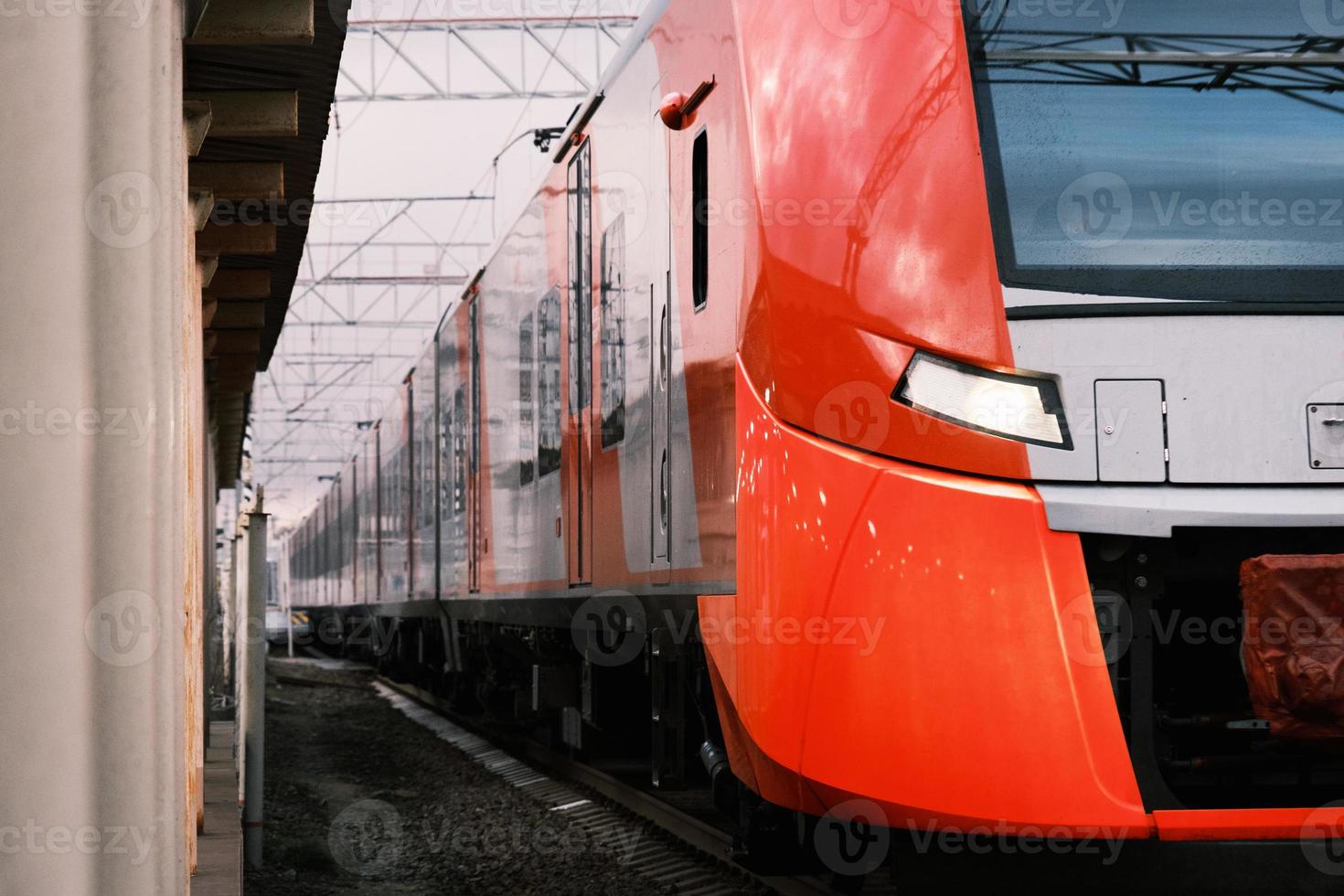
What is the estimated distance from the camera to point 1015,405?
410 centimetres

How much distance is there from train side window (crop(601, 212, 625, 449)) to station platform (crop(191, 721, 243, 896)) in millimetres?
2115

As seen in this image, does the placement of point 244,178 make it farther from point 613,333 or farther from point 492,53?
point 492,53

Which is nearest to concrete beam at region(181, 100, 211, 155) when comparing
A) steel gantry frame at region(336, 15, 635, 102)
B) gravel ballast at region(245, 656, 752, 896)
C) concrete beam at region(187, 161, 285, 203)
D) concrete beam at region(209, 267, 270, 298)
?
concrete beam at region(187, 161, 285, 203)

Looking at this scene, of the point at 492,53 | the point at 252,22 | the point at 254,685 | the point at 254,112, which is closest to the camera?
the point at 252,22

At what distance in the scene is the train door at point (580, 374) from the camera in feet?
23.7

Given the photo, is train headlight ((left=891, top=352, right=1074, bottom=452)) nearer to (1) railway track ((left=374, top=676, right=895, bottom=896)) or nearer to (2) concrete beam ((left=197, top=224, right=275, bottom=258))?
(1) railway track ((left=374, top=676, right=895, bottom=896))

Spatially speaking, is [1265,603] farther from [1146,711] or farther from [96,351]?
[96,351]

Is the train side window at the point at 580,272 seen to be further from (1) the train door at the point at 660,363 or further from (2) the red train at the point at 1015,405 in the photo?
(2) the red train at the point at 1015,405

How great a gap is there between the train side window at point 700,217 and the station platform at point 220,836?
8.14 ft

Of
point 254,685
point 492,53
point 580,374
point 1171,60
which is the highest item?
point 492,53

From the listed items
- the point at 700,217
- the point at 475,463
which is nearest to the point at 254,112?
the point at 700,217

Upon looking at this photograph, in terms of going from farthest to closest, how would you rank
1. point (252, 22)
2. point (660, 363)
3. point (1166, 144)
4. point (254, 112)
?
point (660, 363) < point (254, 112) < point (252, 22) < point (1166, 144)

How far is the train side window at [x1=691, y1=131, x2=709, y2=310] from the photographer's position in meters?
5.24

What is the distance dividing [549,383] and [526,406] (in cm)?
80
